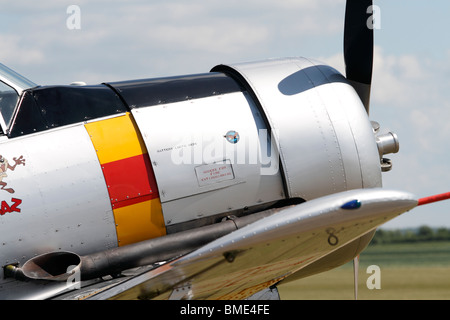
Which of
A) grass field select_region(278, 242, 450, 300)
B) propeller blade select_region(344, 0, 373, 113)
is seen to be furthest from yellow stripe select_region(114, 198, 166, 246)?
grass field select_region(278, 242, 450, 300)

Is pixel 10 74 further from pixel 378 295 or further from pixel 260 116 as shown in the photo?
pixel 378 295

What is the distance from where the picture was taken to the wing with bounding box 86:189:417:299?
12.2 feet

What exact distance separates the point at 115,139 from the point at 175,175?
0.52 meters

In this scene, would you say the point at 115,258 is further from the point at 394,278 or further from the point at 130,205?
the point at 394,278

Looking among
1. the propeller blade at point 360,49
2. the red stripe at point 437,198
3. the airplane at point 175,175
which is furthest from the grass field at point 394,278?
the red stripe at point 437,198

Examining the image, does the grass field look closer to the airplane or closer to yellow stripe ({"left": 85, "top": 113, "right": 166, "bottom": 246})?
the airplane

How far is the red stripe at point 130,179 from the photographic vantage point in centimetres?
481

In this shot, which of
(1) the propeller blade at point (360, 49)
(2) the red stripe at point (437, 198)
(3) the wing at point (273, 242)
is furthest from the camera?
(1) the propeller blade at point (360, 49)

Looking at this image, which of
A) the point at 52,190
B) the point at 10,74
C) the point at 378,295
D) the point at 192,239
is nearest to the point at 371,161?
the point at 192,239

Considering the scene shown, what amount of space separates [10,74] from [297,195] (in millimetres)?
2452

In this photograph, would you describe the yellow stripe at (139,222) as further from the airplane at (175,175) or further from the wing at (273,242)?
the wing at (273,242)

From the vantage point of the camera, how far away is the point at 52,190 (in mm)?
4668

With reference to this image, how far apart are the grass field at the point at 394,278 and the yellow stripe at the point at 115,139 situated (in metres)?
7.57

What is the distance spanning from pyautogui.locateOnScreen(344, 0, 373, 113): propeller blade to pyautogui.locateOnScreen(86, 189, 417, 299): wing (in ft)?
6.83
